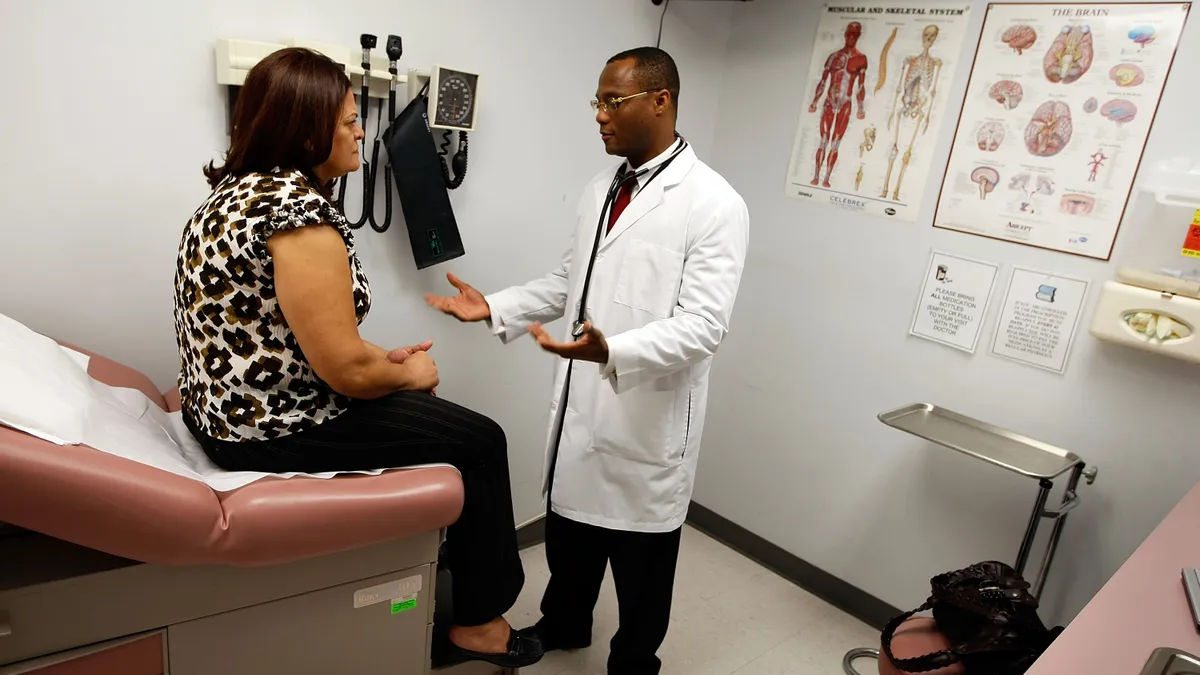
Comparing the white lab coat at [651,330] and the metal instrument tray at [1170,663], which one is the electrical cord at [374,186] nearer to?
the white lab coat at [651,330]

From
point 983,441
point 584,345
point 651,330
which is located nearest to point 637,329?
point 651,330

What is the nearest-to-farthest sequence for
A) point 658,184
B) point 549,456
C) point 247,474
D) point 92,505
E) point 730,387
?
point 92,505 → point 247,474 → point 658,184 → point 549,456 → point 730,387

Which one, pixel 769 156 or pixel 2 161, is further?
pixel 769 156

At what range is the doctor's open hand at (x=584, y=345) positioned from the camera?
4.86ft

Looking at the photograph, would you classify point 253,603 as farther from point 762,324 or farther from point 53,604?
point 762,324

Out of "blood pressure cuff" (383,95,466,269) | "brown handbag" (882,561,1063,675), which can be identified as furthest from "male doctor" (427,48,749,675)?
"brown handbag" (882,561,1063,675)

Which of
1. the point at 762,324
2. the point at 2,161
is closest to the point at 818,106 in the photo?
the point at 762,324

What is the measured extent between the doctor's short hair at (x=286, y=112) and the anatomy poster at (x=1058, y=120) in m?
1.80

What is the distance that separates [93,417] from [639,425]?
1103 millimetres

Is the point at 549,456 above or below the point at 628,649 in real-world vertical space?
above

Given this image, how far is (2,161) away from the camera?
59.2 inches

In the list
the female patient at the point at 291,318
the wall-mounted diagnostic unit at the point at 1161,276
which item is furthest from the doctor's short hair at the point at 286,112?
the wall-mounted diagnostic unit at the point at 1161,276

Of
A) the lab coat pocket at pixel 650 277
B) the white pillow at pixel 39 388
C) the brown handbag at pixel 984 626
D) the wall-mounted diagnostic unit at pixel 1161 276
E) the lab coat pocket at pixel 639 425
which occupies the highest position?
the wall-mounted diagnostic unit at pixel 1161 276

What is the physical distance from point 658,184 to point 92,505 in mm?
Result: 1281
